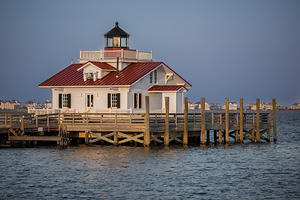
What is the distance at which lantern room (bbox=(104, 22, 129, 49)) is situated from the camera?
169ft

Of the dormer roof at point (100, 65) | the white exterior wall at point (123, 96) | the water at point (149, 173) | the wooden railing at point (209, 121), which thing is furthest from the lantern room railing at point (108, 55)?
the water at point (149, 173)

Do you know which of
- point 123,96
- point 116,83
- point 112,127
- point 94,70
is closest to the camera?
point 112,127

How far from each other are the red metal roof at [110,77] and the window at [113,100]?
3.03 ft

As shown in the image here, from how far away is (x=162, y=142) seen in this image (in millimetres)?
45062

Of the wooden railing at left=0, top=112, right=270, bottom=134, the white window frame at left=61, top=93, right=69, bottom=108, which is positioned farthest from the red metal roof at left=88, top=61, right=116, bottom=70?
the wooden railing at left=0, top=112, right=270, bottom=134

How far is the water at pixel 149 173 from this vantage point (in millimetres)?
29266

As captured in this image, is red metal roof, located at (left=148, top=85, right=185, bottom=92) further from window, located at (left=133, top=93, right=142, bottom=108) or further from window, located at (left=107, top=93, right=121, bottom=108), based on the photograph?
window, located at (left=107, top=93, right=121, bottom=108)

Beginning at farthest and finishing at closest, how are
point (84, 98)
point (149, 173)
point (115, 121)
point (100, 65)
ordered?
point (100, 65), point (84, 98), point (115, 121), point (149, 173)

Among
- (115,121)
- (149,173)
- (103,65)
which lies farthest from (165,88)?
(149,173)

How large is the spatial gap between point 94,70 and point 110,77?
147 cm

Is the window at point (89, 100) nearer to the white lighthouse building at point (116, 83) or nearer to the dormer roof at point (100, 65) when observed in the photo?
the white lighthouse building at point (116, 83)

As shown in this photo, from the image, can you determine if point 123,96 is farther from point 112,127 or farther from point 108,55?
point 112,127

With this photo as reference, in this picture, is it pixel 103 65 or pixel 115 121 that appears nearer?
pixel 115 121

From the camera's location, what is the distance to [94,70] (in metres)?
50.2
